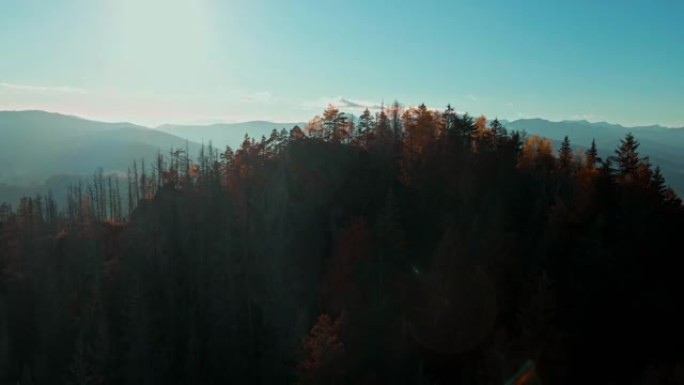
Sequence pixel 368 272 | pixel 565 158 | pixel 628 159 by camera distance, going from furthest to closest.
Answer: pixel 565 158, pixel 628 159, pixel 368 272

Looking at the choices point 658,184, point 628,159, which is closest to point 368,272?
point 628,159

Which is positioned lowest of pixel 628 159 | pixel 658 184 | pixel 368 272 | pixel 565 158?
pixel 368 272

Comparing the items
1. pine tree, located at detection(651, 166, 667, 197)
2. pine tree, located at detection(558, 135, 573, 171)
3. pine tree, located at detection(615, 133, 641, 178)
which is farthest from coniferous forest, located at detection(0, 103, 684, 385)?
pine tree, located at detection(558, 135, 573, 171)

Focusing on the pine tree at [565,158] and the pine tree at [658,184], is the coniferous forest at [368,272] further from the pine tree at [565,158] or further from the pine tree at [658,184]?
the pine tree at [565,158]

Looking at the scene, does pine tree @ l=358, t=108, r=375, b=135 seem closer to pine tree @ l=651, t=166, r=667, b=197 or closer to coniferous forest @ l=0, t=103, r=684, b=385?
coniferous forest @ l=0, t=103, r=684, b=385

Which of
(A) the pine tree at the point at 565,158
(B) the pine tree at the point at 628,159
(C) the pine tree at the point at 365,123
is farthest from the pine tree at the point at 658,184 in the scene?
(C) the pine tree at the point at 365,123

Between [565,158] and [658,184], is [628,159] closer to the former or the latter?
[658,184]

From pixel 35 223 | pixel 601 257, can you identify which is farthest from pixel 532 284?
pixel 35 223

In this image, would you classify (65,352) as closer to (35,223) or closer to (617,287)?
(35,223)
